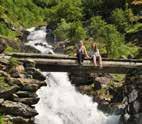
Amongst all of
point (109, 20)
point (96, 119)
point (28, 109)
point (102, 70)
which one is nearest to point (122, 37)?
point (109, 20)

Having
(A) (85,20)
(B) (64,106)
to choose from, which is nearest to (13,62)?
(B) (64,106)

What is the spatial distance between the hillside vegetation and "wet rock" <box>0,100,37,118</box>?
28.1 meters

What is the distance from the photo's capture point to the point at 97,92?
60062mm

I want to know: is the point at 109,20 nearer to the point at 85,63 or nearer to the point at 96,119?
the point at 96,119

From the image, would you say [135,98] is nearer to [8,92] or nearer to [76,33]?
[8,92]

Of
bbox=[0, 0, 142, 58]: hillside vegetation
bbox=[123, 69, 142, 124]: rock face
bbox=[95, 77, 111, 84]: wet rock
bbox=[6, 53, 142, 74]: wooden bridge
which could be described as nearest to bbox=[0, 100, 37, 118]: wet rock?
bbox=[6, 53, 142, 74]: wooden bridge

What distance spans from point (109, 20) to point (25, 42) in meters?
15.8

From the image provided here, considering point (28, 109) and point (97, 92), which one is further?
point (97, 92)

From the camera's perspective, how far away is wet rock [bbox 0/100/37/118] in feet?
133

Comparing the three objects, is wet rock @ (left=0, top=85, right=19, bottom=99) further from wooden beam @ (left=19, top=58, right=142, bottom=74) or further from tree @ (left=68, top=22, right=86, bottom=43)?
tree @ (left=68, top=22, right=86, bottom=43)

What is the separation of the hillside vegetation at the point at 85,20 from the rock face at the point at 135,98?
18.4 m

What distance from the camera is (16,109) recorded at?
4097 cm

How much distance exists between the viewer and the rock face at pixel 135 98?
4803 cm

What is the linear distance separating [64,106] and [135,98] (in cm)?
1090
